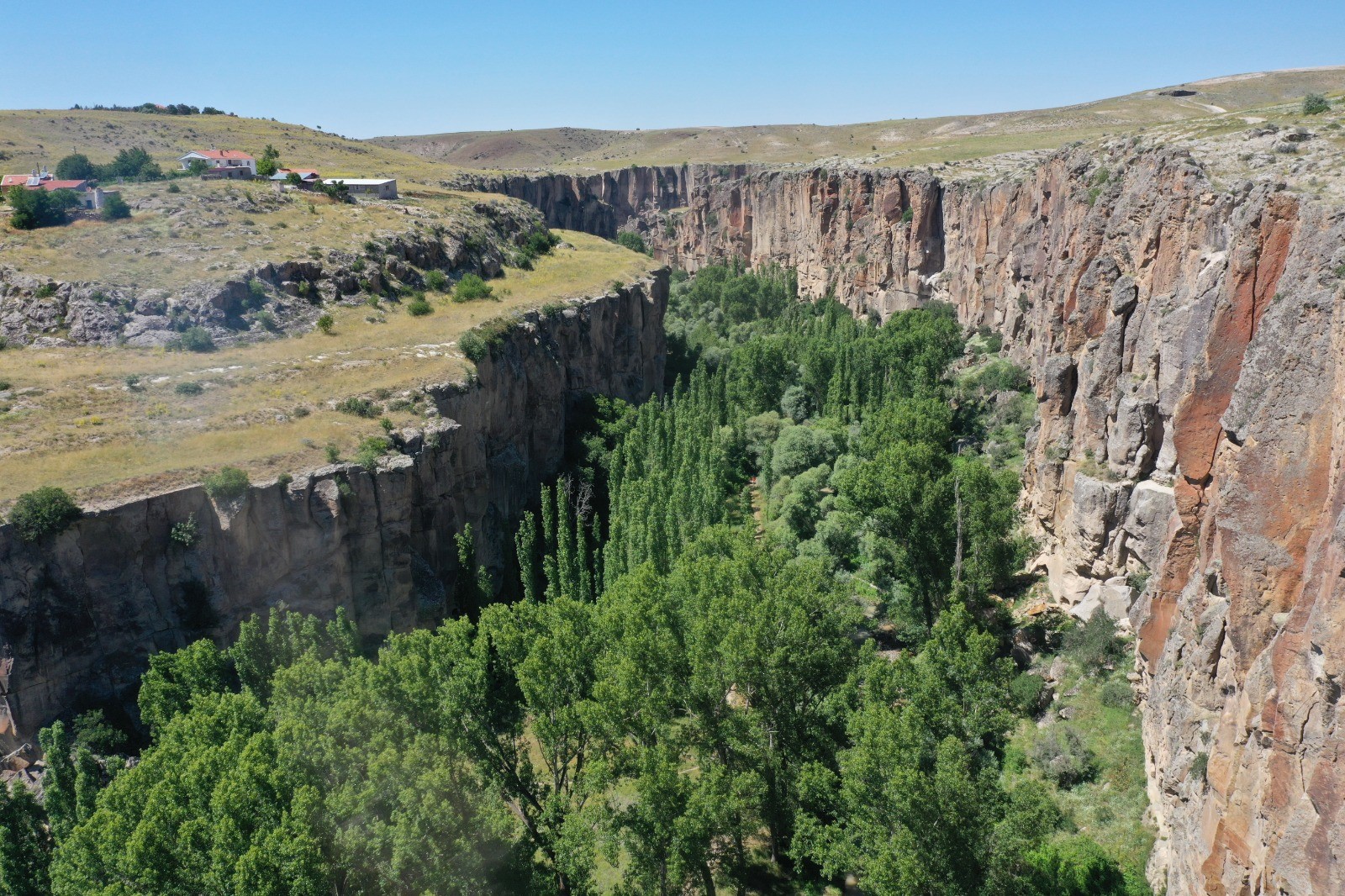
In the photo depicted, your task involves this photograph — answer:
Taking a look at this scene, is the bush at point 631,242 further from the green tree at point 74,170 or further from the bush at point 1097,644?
the bush at point 1097,644

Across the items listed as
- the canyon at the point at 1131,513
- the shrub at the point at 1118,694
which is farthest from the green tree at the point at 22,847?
the shrub at the point at 1118,694

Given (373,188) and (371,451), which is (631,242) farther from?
(371,451)

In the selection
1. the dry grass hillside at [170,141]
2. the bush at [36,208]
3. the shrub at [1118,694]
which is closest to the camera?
the shrub at [1118,694]

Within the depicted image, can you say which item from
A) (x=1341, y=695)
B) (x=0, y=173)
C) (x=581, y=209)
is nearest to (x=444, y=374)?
(x=1341, y=695)

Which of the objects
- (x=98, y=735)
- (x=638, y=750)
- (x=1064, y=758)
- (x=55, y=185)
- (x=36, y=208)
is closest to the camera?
(x=638, y=750)

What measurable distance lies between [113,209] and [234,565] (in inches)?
1824

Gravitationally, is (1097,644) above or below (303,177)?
below

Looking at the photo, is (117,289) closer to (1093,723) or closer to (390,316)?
(390,316)

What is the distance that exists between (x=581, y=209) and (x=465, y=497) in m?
143

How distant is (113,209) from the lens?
68312 mm

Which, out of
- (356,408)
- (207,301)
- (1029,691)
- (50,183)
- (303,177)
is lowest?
(1029,691)

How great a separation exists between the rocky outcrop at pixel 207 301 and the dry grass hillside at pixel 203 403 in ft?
5.77

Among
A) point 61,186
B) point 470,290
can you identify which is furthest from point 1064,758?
point 61,186

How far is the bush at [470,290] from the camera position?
245 ft
